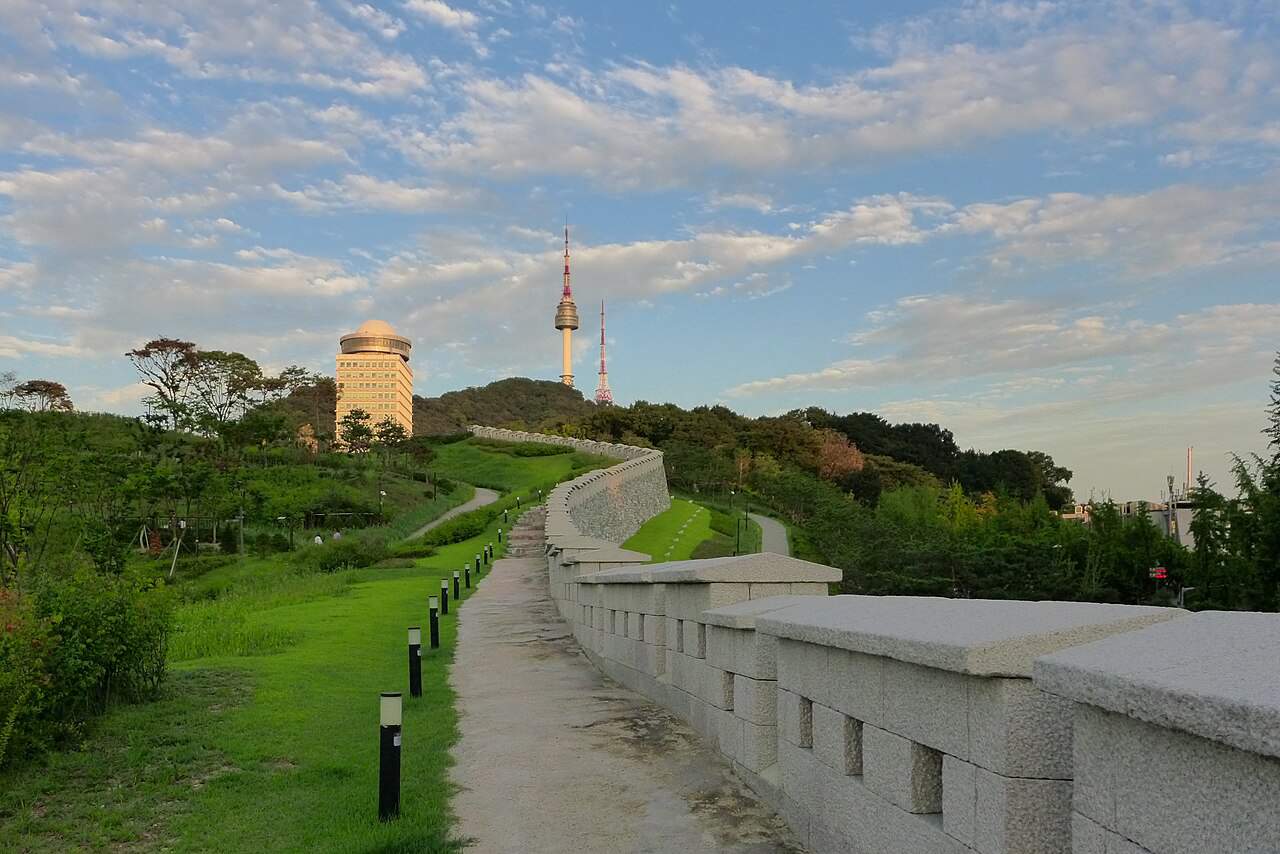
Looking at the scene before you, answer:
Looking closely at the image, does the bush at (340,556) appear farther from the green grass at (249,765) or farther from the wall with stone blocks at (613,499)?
the green grass at (249,765)

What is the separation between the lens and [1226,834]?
87.1 inches

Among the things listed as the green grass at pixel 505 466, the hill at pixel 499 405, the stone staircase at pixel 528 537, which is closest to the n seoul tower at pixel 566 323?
the hill at pixel 499 405

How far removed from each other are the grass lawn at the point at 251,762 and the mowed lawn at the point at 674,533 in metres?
22.2

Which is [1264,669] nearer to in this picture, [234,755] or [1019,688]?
[1019,688]

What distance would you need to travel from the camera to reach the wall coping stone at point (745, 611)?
639 cm

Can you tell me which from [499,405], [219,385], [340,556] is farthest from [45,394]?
[499,405]

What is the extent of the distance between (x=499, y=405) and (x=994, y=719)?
135m

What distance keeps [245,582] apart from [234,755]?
2301 cm

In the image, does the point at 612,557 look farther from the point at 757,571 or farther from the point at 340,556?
the point at 340,556

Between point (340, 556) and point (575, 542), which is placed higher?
point (575, 542)

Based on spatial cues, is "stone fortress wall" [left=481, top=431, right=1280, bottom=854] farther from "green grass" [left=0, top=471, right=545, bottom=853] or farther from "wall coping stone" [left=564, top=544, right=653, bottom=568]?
"wall coping stone" [left=564, top=544, right=653, bottom=568]

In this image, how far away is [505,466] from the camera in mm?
74812

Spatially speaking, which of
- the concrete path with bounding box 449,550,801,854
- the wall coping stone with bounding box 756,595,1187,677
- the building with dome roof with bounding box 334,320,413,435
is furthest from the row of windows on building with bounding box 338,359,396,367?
the wall coping stone with bounding box 756,595,1187,677

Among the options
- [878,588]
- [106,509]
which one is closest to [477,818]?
[878,588]
